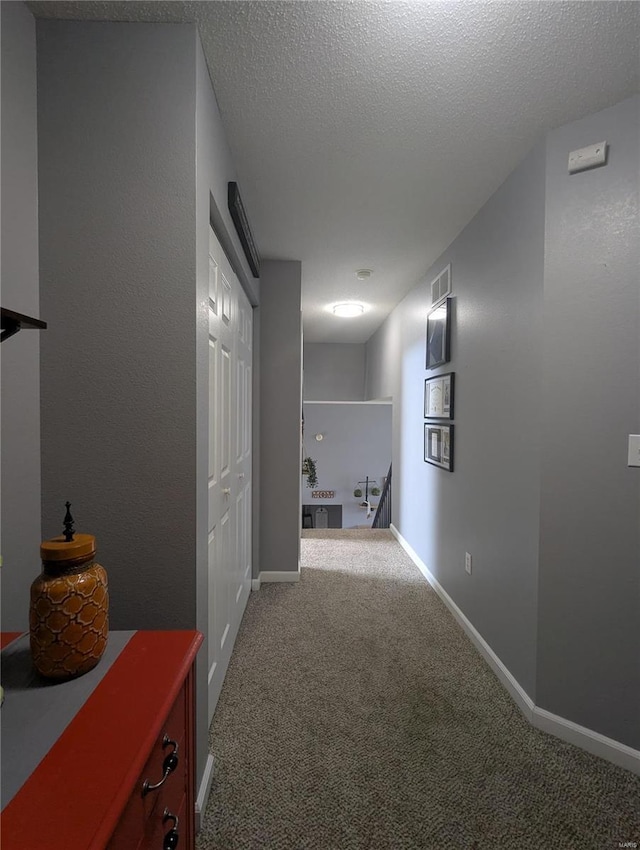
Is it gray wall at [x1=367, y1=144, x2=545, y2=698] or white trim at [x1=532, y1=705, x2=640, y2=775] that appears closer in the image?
white trim at [x1=532, y1=705, x2=640, y2=775]

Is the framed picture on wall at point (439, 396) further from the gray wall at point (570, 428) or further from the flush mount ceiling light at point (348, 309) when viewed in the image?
the flush mount ceiling light at point (348, 309)

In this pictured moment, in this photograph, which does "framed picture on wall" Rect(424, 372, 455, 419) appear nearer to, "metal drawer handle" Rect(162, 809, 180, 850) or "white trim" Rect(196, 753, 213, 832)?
"white trim" Rect(196, 753, 213, 832)

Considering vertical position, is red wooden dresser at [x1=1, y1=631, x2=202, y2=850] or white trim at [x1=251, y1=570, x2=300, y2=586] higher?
red wooden dresser at [x1=1, y1=631, x2=202, y2=850]

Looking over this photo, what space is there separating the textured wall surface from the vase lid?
18.0 inches

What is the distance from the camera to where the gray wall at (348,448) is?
1022 cm

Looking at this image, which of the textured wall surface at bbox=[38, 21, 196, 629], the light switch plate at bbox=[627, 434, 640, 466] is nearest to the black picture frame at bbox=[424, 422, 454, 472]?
the light switch plate at bbox=[627, 434, 640, 466]

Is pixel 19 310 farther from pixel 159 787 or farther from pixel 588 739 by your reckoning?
pixel 588 739

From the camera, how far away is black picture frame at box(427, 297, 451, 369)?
2988 mm

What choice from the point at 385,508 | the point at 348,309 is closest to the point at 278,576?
the point at 348,309

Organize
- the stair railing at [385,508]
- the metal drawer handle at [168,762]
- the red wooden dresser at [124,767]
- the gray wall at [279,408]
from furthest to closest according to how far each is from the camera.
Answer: the stair railing at [385,508]
the gray wall at [279,408]
the metal drawer handle at [168,762]
the red wooden dresser at [124,767]

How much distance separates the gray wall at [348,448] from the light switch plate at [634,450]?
854cm

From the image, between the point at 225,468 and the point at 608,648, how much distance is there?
1.80 m

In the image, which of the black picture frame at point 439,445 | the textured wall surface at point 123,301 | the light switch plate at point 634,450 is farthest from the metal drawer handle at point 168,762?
the black picture frame at point 439,445

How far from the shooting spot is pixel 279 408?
A: 11.0ft
